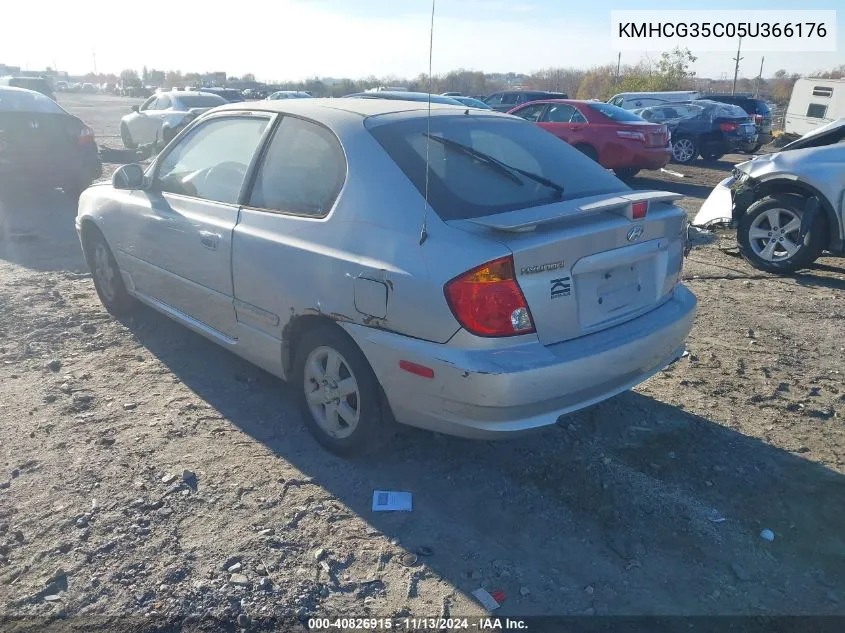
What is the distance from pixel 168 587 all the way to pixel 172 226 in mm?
2404

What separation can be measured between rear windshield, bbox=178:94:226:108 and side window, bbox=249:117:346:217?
14.2m

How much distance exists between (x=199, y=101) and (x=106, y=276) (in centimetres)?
1297

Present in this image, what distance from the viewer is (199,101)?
1705 centimetres

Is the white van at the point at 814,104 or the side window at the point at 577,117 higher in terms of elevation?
the white van at the point at 814,104

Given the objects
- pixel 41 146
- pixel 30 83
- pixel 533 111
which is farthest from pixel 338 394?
pixel 30 83

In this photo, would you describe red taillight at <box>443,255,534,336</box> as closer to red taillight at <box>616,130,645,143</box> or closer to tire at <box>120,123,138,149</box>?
red taillight at <box>616,130,645,143</box>

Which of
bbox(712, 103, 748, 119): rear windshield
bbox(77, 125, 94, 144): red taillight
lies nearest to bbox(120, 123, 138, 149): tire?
bbox(77, 125, 94, 144): red taillight

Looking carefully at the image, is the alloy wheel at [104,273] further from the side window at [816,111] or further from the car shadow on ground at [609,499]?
the side window at [816,111]

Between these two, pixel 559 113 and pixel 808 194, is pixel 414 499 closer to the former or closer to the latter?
pixel 808 194

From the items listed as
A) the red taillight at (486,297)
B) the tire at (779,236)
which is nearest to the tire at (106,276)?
the red taillight at (486,297)

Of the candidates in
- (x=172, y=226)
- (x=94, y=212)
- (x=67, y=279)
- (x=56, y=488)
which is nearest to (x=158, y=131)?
(x=67, y=279)

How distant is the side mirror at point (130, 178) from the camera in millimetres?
4816

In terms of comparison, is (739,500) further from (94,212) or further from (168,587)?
(94,212)

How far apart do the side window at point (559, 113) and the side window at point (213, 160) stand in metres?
11.0
